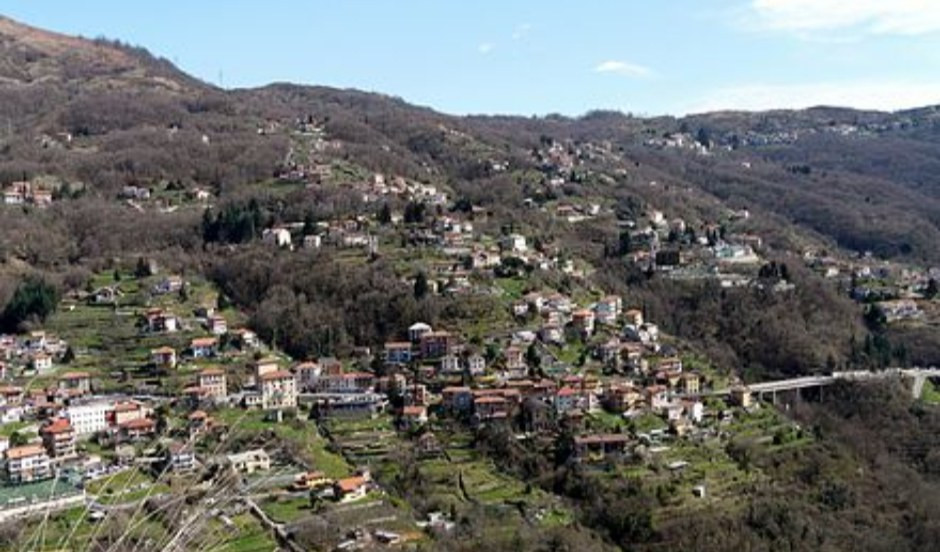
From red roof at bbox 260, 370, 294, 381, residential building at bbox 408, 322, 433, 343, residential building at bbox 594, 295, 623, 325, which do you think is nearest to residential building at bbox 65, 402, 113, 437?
red roof at bbox 260, 370, 294, 381

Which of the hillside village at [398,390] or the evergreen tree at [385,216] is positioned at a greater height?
the evergreen tree at [385,216]

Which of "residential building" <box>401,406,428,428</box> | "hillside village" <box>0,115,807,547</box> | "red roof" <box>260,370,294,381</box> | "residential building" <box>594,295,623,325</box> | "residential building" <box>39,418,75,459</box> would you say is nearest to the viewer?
"hillside village" <box>0,115,807,547</box>

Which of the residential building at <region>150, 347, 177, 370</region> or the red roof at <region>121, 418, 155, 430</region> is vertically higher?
the residential building at <region>150, 347, 177, 370</region>

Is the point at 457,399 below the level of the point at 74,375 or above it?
below

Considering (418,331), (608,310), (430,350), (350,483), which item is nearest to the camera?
(350,483)

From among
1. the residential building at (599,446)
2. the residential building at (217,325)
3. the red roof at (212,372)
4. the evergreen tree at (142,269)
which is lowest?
the residential building at (599,446)

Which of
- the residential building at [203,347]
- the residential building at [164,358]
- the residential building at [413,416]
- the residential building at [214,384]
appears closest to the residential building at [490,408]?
the residential building at [413,416]

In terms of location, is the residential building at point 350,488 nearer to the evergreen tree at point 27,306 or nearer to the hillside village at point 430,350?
the hillside village at point 430,350

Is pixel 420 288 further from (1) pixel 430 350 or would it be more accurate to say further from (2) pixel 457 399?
(2) pixel 457 399

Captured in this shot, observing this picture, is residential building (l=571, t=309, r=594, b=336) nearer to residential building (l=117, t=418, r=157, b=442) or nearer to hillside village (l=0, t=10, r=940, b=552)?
hillside village (l=0, t=10, r=940, b=552)

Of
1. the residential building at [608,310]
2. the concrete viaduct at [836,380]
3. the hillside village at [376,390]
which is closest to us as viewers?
the hillside village at [376,390]

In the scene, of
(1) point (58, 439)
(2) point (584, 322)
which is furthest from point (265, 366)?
(2) point (584, 322)

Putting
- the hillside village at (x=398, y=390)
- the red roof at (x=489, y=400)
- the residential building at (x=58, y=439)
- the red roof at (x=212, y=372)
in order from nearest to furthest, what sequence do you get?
1. the hillside village at (x=398, y=390)
2. the residential building at (x=58, y=439)
3. the red roof at (x=489, y=400)
4. the red roof at (x=212, y=372)
